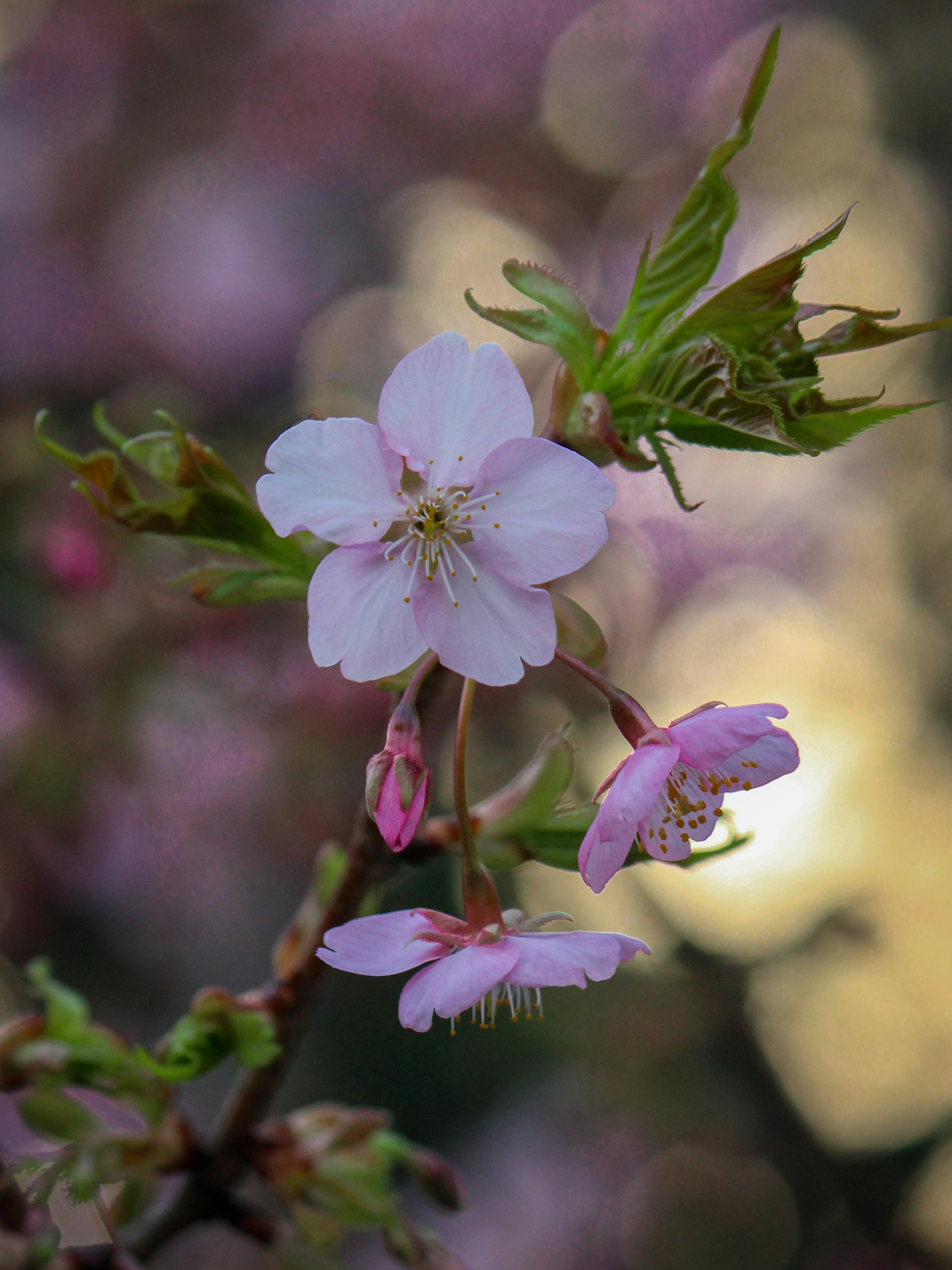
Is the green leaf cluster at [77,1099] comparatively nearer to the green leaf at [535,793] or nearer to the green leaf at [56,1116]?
the green leaf at [56,1116]

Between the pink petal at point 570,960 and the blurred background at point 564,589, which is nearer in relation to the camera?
the pink petal at point 570,960

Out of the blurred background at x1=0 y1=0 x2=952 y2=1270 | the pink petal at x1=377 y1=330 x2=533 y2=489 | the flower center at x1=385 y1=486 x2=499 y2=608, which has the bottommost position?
the blurred background at x1=0 y1=0 x2=952 y2=1270

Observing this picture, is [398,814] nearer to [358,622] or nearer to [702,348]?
[358,622]

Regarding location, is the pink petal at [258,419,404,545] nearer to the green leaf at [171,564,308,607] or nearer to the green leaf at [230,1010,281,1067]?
the green leaf at [171,564,308,607]

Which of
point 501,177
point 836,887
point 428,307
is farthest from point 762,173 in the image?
point 836,887

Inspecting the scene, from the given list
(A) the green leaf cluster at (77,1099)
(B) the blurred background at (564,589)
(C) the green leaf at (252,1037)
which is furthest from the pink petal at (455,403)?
(B) the blurred background at (564,589)

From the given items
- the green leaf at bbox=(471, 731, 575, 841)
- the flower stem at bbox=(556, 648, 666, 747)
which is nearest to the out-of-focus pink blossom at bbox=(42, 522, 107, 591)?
the green leaf at bbox=(471, 731, 575, 841)

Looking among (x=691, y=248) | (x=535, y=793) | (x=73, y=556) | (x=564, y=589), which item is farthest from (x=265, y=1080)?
(x=564, y=589)
